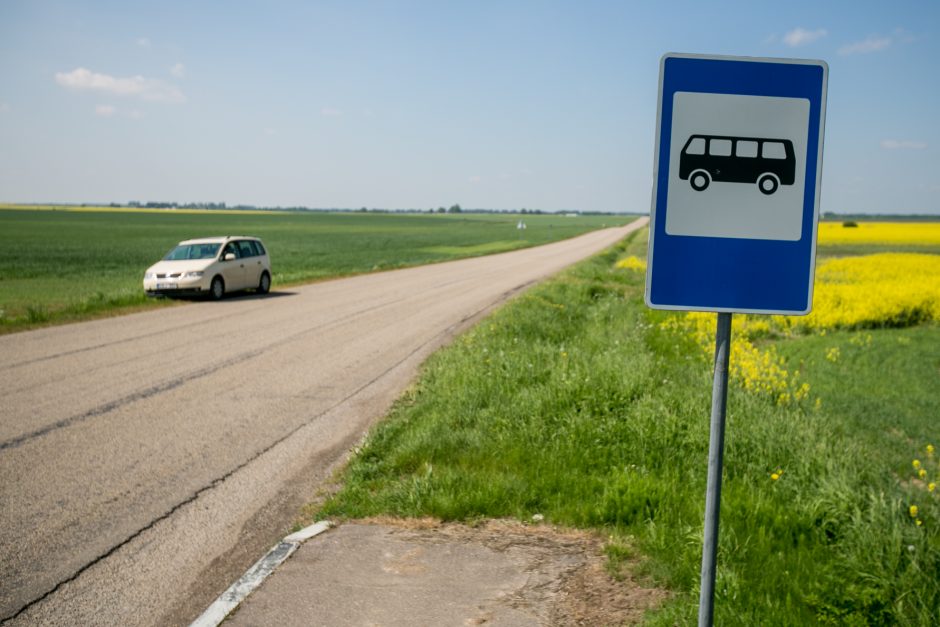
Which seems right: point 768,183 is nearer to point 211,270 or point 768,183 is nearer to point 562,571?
point 562,571

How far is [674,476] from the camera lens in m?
4.94

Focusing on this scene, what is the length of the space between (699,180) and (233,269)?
1751 centimetres

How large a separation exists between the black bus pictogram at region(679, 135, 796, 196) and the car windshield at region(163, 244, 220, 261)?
17.3 m

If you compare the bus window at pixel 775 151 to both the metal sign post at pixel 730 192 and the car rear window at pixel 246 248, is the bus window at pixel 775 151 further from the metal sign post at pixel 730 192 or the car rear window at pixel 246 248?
the car rear window at pixel 246 248

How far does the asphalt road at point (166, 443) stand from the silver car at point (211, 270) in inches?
129

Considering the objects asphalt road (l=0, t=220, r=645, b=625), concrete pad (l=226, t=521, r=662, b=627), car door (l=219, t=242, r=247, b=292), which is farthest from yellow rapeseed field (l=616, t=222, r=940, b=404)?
car door (l=219, t=242, r=247, b=292)

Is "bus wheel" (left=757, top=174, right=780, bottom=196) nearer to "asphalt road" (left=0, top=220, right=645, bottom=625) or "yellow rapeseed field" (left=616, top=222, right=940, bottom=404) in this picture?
"asphalt road" (left=0, top=220, right=645, bottom=625)

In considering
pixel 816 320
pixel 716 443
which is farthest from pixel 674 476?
pixel 816 320

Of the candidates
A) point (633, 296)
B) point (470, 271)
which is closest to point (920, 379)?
point (633, 296)

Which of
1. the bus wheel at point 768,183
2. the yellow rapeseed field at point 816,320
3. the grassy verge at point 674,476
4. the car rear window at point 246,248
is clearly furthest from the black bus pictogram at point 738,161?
the car rear window at point 246,248

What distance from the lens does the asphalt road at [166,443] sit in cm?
406

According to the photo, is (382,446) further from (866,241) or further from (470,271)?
(866,241)

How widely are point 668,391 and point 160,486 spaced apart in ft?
14.7

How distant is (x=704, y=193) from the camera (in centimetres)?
242
